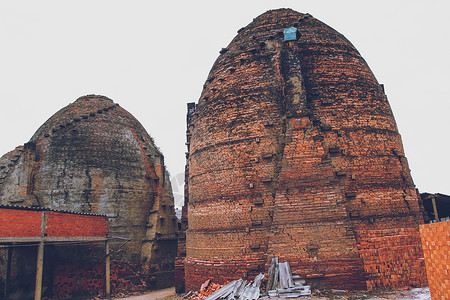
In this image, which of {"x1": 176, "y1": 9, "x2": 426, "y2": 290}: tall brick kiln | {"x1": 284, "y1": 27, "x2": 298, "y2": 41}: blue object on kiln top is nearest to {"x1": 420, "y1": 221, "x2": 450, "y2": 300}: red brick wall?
{"x1": 176, "y1": 9, "x2": 426, "y2": 290}: tall brick kiln

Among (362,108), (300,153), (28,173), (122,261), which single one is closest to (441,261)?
(300,153)

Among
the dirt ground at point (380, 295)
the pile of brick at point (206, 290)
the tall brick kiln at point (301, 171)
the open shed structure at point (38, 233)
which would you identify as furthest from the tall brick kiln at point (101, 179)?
the dirt ground at point (380, 295)

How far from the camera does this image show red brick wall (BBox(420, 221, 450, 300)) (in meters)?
5.65

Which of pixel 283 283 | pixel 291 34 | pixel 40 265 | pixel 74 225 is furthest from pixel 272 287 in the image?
pixel 74 225

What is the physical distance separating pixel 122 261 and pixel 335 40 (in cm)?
1323

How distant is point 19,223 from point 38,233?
2.72 feet

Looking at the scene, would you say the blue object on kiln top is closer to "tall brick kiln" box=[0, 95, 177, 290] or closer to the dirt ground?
the dirt ground

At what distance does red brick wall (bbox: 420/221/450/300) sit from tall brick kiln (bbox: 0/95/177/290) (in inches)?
524

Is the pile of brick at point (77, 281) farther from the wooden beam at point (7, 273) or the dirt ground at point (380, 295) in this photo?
the dirt ground at point (380, 295)

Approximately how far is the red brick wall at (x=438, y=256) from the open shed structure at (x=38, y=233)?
34.8 feet

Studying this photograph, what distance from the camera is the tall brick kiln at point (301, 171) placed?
30.3 feet

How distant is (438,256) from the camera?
19.5 feet

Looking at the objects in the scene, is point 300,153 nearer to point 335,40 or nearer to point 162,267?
point 335,40

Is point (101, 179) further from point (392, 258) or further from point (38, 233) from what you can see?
point (392, 258)
